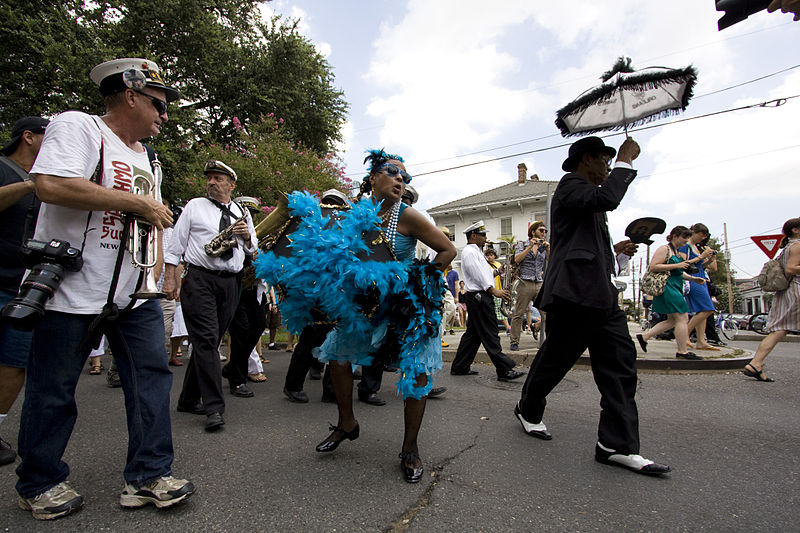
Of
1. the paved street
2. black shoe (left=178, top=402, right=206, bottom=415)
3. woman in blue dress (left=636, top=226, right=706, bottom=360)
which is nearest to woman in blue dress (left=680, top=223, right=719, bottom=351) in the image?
woman in blue dress (left=636, top=226, right=706, bottom=360)

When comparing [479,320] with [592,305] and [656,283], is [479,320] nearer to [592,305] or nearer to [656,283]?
[592,305]

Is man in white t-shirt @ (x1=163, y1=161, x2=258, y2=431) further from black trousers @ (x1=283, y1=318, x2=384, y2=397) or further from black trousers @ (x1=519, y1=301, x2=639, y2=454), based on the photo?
black trousers @ (x1=519, y1=301, x2=639, y2=454)

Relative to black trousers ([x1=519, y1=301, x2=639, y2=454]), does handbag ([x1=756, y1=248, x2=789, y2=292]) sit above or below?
above

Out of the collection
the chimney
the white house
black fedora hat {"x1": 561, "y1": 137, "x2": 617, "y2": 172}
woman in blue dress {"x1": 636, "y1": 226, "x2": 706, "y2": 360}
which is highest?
the chimney

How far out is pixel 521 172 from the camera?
3894 cm

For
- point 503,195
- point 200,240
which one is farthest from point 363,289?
point 503,195

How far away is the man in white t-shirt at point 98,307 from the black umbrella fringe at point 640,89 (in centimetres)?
323

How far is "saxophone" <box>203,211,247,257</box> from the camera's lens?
3.61 m

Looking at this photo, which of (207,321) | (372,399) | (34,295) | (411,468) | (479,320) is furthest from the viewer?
(479,320)

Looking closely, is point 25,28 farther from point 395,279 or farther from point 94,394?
point 395,279

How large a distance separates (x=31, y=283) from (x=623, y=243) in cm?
407

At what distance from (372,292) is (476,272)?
3220 millimetres

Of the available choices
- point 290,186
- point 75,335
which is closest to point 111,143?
point 75,335

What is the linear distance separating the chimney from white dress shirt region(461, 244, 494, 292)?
3503 centimetres
